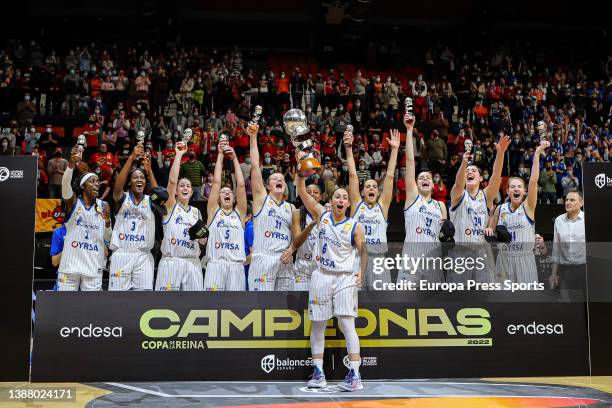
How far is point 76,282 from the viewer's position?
9.23 meters

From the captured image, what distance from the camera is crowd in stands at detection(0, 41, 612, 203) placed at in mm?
18094

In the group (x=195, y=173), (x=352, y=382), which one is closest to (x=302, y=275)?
(x=352, y=382)

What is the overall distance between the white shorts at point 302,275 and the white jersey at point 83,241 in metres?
2.76

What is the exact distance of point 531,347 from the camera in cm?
882

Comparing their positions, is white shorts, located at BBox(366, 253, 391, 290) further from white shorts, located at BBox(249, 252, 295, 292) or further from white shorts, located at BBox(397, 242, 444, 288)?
white shorts, located at BBox(249, 252, 295, 292)

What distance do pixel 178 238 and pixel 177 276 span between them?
0.53 m

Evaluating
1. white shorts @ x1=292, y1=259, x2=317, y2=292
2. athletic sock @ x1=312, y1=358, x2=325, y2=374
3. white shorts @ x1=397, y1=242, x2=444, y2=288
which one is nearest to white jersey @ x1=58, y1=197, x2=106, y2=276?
white shorts @ x1=292, y1=259, x2=317, y2=292

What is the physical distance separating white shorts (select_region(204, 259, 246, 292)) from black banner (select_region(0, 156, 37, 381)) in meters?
2.34

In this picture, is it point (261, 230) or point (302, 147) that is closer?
point (302, 147)

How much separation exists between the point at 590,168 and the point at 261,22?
24.1m

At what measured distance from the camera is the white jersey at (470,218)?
9.87 meters

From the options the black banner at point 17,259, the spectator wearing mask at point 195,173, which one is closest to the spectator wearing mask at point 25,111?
the spectator wearing mask at point 195,173

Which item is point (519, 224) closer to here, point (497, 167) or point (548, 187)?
point (497, 167)

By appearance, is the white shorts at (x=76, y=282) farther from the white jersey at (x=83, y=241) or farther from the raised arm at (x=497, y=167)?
the raised arm at (x=497, y=167)
